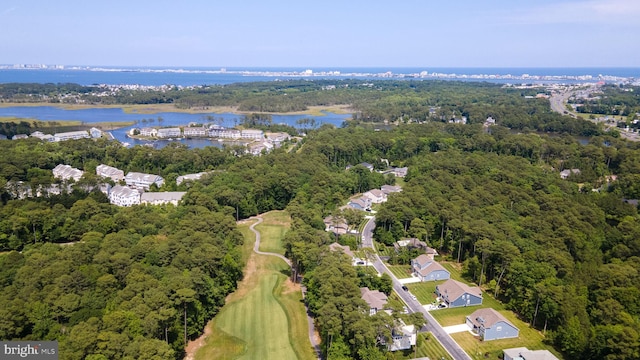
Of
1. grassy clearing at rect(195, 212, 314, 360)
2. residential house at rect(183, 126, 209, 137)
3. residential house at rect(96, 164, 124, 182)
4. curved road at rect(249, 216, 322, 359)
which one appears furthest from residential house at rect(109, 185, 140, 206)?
residential house at rect(183, 126, 209, 137)

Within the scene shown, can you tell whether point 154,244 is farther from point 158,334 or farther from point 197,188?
point 197,188

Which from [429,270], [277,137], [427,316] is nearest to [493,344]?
[427,316]

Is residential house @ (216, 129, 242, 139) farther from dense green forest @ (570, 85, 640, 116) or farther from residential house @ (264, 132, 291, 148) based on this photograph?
dense green forest @ (570, 85, 640, 116)

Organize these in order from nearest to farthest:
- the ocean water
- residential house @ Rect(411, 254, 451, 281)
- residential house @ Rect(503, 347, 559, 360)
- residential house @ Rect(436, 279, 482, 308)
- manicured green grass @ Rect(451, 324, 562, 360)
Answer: residential house @ Rect(503, 347, 559, 360), manicured green grass @ Rect(451, 324, 562, 360), residential house @ Rect(436, 279, 482, 308), residential house @ Rect(411, 254, 451, 281), the ocean water

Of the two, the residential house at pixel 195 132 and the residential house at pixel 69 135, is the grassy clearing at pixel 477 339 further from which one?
the residential house at pixel 195 132

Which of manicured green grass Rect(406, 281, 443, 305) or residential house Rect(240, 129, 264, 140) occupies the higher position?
residential house Rect(240, 129, 264, 140)
